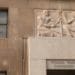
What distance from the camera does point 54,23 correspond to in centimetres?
1111

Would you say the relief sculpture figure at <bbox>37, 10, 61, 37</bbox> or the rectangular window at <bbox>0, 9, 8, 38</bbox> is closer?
the relief sculpture figure at <bbox>37, 10, 61, 37</bbox>

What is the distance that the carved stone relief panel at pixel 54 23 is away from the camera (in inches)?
434

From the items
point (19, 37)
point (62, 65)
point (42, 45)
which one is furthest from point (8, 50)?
point (62, 65)

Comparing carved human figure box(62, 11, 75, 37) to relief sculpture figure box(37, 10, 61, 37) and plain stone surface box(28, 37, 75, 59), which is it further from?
plain stone surface box(28, 37, 75, 59)

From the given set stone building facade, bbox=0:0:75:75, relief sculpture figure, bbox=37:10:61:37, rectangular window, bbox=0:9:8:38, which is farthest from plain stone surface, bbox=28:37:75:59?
rectangular window, bbox=0:9:8:38

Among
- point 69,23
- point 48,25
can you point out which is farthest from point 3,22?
point 69,23

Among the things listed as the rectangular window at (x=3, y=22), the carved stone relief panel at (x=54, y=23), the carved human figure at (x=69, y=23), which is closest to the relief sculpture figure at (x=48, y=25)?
the carved stone relief panel at (x=54, y=23)

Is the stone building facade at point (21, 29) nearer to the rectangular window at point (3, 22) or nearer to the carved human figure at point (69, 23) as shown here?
the carved human figure at point (69, 23)

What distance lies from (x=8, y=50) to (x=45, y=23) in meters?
1.60

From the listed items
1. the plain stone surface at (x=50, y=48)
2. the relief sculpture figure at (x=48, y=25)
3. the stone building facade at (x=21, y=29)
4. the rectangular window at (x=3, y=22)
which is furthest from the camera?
the rectangular window at (x=3, y=22)

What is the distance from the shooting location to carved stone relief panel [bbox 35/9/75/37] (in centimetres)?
1102

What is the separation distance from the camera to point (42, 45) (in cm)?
1018

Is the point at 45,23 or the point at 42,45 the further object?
the point at 45,23

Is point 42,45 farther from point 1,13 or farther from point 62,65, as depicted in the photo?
point 1,13
